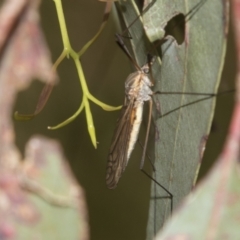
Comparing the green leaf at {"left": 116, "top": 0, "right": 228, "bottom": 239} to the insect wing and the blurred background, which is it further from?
the blurred background

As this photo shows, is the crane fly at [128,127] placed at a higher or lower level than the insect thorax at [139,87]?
lower

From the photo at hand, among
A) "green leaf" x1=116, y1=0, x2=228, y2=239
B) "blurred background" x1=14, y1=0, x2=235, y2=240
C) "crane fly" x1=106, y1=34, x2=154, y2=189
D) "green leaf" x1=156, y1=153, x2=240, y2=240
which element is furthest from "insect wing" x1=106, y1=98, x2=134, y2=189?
"blurred background" x1=14, y1=0, x2=235, y2=240

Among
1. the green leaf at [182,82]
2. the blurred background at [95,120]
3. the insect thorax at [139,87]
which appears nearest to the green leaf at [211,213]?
the green leaf at [182,82]

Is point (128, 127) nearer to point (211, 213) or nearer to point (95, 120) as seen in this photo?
point (211, 213)

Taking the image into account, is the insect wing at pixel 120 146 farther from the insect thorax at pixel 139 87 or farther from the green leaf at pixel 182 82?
the green leaf at pixel 182 82

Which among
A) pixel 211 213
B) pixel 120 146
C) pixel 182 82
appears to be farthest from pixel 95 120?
pixel 211 213
